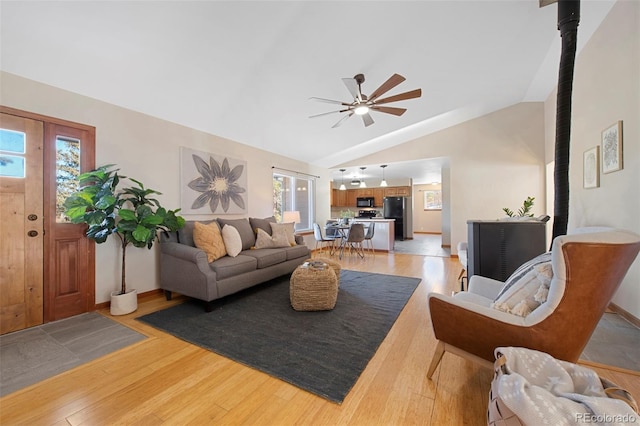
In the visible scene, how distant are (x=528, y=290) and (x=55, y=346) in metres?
3.40

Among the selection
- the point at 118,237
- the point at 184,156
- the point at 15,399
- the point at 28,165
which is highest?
the point at 184,156

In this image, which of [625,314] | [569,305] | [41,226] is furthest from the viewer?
[625,314]

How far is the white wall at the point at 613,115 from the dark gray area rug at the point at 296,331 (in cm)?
220

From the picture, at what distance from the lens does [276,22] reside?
7.92 feet

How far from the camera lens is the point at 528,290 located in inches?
52.4

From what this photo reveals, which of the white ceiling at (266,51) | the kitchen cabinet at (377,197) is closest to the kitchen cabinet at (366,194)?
the kitchen cabinet at (377,197)

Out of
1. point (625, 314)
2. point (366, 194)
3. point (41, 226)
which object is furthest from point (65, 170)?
point (366, 194)

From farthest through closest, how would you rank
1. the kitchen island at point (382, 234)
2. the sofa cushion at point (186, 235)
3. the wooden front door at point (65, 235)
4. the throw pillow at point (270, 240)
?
the kitchen island at point (382, 234) < the throw pillow at point (270, 240) < the sofa cushion at point (186, 235) < the wooden front door at point (65, 235)

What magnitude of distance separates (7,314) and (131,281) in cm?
91

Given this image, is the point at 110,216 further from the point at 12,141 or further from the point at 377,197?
the point at 377,197

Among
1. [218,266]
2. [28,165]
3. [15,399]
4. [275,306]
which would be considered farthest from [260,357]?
[28,165]

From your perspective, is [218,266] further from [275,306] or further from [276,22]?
[276,22]

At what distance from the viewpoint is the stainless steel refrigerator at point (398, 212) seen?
8969mm

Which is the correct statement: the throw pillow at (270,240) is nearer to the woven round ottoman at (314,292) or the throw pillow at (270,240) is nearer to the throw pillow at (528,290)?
the woven round ottoman at (314,292)
